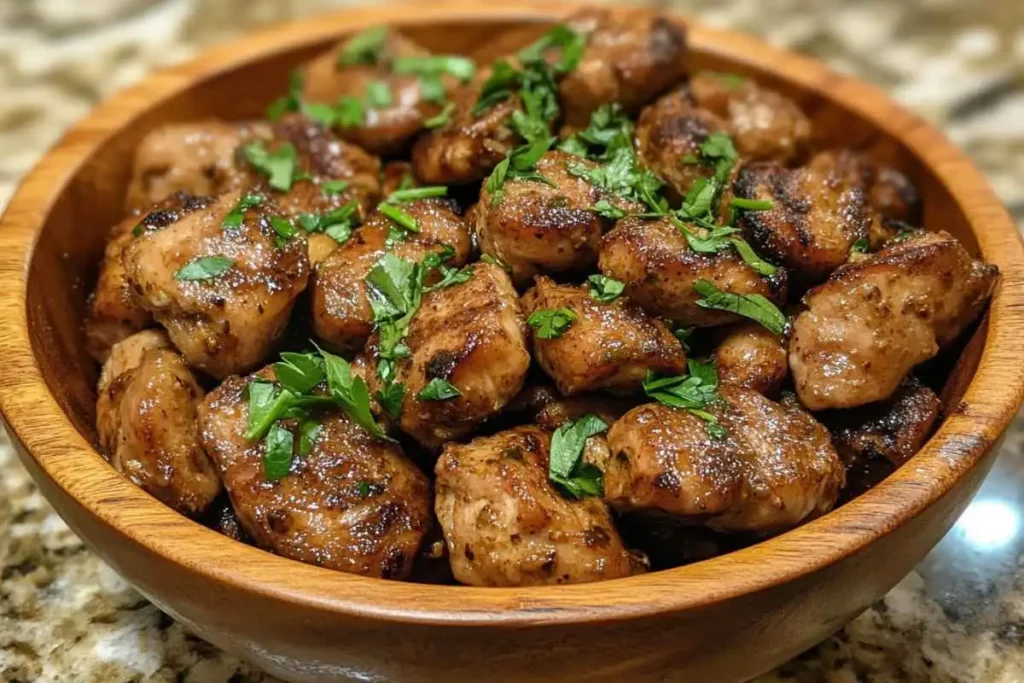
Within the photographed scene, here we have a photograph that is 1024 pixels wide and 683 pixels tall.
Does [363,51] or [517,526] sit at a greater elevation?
[363,51]

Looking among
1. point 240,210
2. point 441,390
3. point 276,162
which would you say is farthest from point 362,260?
point 276,162

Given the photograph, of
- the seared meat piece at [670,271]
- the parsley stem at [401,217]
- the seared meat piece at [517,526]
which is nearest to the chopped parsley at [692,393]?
the seared meat piece at [670,271]

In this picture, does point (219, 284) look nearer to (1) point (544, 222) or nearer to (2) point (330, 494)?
(2) point (330, 494)

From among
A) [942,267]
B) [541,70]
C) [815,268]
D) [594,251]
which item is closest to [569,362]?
[594,251]

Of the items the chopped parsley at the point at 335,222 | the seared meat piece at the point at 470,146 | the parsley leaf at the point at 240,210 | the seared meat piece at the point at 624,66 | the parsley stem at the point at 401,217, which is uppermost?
the seared meat piece at the point at 624,66

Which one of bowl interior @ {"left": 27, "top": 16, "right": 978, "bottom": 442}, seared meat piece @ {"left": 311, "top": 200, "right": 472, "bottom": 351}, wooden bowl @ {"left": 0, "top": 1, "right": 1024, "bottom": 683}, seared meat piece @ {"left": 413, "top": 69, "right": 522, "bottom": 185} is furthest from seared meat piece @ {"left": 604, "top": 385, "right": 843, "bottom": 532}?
seared meat piece @ {"left": 413, "top": 69, "right": 522, "bottom": 185}

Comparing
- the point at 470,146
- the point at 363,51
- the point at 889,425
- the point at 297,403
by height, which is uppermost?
the point at 363,51

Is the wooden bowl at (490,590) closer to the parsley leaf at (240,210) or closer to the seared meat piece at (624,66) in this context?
the parsley leaf at (240,210)
